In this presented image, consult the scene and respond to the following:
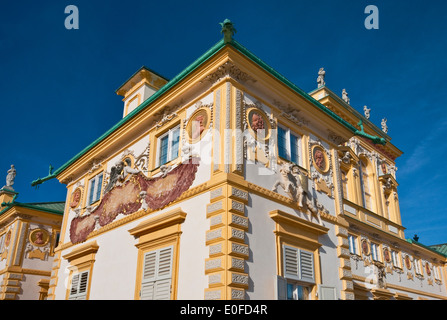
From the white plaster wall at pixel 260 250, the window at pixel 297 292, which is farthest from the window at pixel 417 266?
the white plaster wall at pixel 260 250

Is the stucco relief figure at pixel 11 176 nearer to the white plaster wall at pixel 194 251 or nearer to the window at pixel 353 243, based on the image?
the window at pixel 353 243

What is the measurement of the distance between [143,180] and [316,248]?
6.20 m

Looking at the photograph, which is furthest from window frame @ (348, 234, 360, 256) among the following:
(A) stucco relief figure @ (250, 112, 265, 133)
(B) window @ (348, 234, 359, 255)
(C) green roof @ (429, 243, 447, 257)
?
(C) green roof @ (429, 243, 447, 257)

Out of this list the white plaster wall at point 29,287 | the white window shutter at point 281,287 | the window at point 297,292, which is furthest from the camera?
the white plaster wall at point 29,287

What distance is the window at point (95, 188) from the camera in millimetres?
17844

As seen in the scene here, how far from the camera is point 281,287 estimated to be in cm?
1142

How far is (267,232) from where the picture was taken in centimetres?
1194

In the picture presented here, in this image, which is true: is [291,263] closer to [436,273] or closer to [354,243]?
[354,243]

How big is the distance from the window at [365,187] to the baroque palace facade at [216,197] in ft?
29.4

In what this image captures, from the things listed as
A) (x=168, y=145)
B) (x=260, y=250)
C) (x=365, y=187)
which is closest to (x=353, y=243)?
(x=365, y=187)

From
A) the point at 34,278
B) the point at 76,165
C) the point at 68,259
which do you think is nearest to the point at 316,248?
the point at 68,259

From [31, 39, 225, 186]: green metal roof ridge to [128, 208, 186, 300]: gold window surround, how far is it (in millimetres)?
4333

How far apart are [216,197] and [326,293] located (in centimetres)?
470

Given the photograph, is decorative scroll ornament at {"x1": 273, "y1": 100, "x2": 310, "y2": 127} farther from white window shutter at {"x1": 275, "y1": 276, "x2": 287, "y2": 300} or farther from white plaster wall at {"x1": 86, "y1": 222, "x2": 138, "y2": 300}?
white plaster wall at {"x1": 86, "y1": 222, "x2": 138, "y2": 300}
